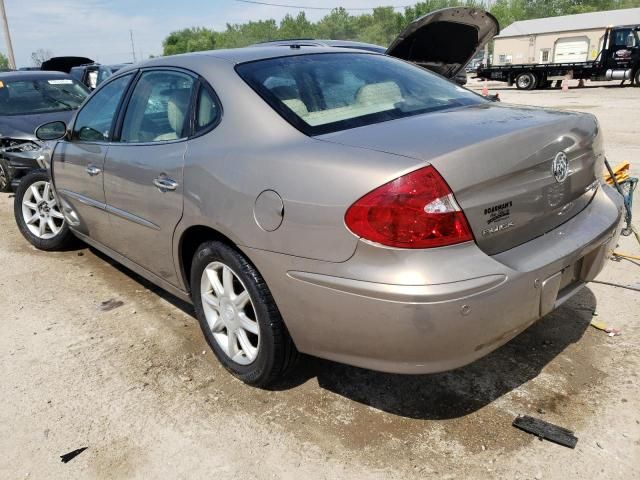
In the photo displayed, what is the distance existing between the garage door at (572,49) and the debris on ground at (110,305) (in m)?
32.8

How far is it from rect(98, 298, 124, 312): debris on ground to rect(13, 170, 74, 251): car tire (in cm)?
127

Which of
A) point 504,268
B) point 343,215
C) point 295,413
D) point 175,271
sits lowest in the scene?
point 295,413

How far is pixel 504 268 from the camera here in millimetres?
2066

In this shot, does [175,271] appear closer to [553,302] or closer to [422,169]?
[422,169]

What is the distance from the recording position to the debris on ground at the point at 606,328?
3.09 meters

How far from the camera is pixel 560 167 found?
237 cm

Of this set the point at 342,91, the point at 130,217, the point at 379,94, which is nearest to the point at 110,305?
the point at 130,217

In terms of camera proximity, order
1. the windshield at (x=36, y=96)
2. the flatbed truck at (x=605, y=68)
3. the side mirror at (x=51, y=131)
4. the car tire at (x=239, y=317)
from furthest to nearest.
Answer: the flatbed truck at (x=605, y=68) → the windshield at (x=36, y=96) → the side mirror at (x=51, y=131) → the car tire at (x=239, y=317)

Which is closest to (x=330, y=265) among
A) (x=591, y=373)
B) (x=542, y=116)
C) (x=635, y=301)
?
(x=542, y=116)

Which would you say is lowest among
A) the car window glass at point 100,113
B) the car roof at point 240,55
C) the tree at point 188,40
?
the car window glass at point 100,113

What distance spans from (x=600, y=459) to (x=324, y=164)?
158cm

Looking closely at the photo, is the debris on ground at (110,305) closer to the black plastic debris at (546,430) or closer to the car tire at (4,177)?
the black plastic debris at (546,430)

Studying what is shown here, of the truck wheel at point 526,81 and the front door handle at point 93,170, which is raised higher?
the front door handle at point 93,170

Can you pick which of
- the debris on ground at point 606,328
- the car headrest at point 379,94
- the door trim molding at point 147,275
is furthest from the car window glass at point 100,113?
the debris on ground at point 606,328
